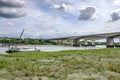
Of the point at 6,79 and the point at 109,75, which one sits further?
the point at 109,75

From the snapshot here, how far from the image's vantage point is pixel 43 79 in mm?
14609

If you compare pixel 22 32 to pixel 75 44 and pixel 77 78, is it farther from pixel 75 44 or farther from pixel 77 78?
pixel 77 78

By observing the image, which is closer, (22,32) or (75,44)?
(22,32)

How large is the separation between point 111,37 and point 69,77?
105 meters

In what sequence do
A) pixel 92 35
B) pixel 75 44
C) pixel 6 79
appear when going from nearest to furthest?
pixel 6 79
pixel 92 35
pixel 75 44

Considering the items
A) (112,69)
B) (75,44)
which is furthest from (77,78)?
(75,44)

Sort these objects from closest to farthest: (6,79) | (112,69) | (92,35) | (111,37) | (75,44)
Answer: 1. (6,79)
2. (112,69)
3. (111,37)
4. (92,35)
5. (75,44)

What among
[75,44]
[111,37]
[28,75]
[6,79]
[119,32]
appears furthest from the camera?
[75,44]

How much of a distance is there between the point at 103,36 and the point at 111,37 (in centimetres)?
385

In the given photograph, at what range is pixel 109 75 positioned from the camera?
16688 mm

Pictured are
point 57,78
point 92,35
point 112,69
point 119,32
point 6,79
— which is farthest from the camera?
point 92,35

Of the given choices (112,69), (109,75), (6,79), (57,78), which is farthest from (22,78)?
(112,69)

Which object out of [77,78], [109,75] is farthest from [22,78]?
[109,75]

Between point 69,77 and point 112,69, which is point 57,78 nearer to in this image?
point 69,77
